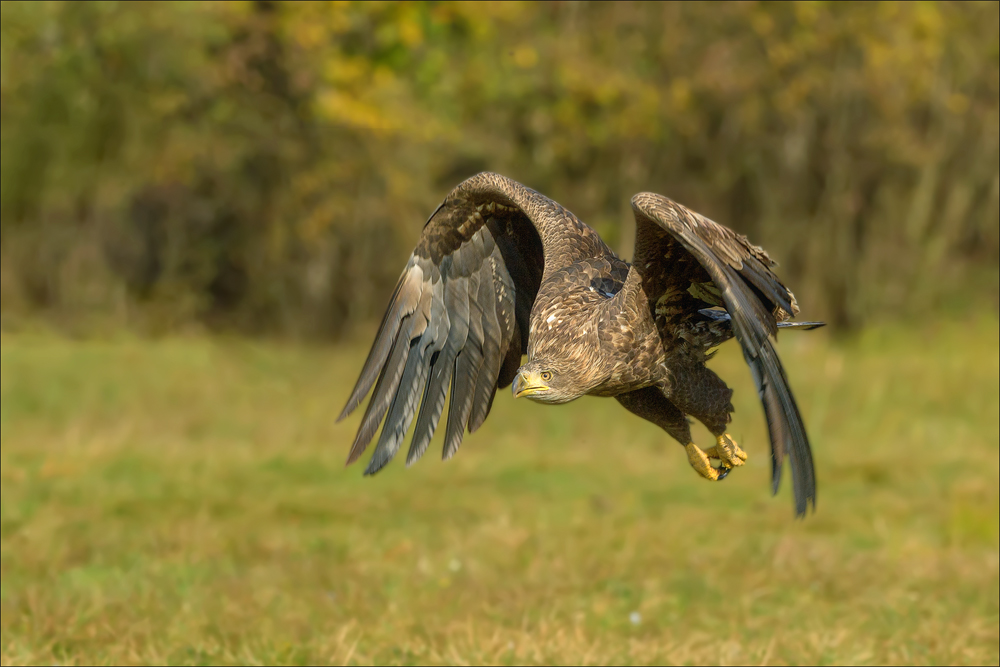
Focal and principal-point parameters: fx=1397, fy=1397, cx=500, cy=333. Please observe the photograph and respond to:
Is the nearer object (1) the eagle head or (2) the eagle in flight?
(2) the eagle in flight

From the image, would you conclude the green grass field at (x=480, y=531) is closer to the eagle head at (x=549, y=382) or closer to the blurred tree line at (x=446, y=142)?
the eagle head at (x=549, y=382)

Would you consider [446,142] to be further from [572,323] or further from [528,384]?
[528,384]

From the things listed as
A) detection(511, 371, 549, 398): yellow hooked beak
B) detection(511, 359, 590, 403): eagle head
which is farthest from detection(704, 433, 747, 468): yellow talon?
detection(511, 371, 549, 398): yellow hooked beak

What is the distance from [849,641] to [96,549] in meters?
4.08

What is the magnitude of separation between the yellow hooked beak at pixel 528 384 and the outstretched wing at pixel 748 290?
0.59m

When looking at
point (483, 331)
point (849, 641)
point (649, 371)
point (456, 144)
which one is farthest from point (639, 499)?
point (456, 144)

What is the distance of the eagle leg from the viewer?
5.03 metres

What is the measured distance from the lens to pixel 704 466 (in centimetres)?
506

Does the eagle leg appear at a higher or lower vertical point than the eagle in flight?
lower

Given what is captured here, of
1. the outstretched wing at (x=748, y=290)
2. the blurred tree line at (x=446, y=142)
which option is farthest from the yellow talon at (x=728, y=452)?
the blurred tree line at (x=446, y=142)

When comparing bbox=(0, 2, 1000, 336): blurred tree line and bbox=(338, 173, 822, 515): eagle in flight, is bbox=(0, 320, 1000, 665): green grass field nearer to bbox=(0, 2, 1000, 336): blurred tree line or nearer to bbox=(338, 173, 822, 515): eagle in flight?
bbox=(338, 173, 822, 515): eagle in flight

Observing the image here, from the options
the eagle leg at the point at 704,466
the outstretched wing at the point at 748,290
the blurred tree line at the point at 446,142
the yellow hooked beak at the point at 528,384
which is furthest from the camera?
the blurred tree line at the point at 446,142

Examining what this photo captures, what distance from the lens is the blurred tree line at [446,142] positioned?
1609 cm

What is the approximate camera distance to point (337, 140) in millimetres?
18297
